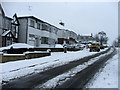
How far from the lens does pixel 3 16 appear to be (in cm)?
2598

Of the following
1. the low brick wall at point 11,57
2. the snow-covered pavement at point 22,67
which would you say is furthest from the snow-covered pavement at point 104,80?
the low brick wall at point 11,57

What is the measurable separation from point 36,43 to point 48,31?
5.80 m

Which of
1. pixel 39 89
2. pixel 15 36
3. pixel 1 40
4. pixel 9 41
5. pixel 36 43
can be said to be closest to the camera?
pixel 39 89

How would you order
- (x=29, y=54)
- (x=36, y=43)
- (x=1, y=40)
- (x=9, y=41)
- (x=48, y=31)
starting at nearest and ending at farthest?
1. (x=29, y=54)
2. (x=1, y=40)
3. (x=9, y=41)
4. (x=36, y=43)
5. (x=48, y=31)

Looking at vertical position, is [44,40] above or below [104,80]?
above

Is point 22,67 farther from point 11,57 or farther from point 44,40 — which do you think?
point 44,40

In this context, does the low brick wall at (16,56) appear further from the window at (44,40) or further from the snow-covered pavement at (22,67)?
the window at (44,40)

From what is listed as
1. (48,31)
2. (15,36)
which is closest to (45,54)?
(15,36)

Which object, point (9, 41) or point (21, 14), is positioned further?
point (21, 14)

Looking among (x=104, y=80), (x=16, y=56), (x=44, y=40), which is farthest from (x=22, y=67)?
(x=44, y=40)

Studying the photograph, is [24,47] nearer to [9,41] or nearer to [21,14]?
[9,41]

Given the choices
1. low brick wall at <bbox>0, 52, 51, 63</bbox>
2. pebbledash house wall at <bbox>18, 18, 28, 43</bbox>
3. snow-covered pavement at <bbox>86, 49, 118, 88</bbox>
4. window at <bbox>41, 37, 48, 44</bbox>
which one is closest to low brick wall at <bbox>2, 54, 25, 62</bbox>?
low brick wall at <bbox>0, 52, 51, 63</bbox>

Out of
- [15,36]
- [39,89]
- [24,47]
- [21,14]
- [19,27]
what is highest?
[21,14]

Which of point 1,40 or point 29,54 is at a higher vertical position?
point 1,40
